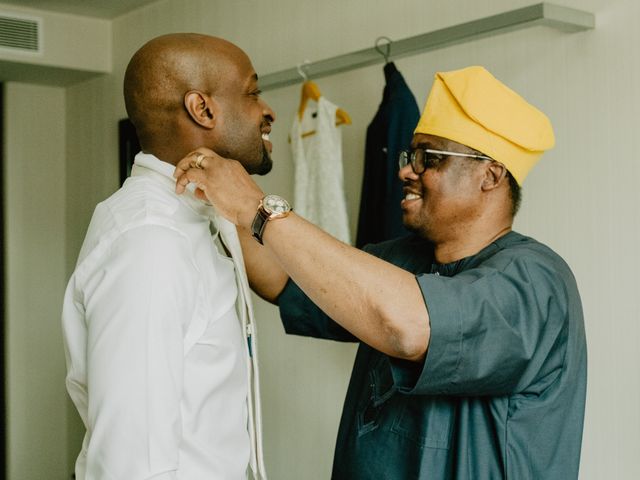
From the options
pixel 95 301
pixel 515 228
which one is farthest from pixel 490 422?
pixel 515 228

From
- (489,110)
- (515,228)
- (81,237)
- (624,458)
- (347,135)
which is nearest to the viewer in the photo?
(489,110)

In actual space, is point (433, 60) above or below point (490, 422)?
above

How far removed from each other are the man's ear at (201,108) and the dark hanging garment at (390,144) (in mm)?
1051

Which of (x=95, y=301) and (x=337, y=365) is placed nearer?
(x=95, y=301)

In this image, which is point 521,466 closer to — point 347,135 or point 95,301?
point 95,301

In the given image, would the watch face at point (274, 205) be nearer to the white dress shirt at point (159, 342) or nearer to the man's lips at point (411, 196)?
the white dress shirt at point (159, 342)

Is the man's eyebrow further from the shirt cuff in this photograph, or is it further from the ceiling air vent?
the ceiling air vent

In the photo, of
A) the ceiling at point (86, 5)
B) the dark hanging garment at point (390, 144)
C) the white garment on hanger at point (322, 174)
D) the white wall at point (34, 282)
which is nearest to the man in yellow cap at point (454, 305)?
the dark hanging garment at point (390, 144)

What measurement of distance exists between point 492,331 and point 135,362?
59 centimetres

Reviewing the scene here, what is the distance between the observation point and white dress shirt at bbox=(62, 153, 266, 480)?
50.5 inches

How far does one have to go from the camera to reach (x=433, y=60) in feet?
8.89

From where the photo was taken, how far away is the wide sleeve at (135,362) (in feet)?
4.19

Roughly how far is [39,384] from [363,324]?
3.93 m

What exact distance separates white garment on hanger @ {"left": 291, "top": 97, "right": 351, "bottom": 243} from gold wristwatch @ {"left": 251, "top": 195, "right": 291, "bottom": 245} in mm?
1291
